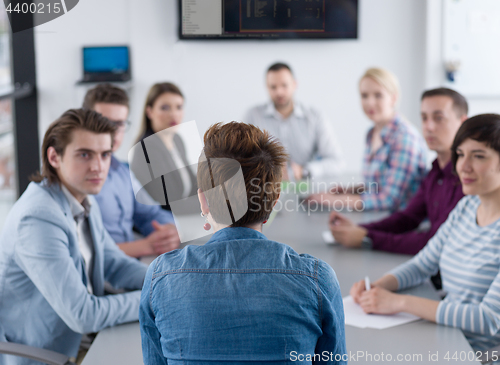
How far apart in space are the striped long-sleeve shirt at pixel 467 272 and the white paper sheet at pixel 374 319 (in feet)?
0.28

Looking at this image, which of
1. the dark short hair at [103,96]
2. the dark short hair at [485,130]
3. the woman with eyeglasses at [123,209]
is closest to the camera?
the dark short hair at [485,130]

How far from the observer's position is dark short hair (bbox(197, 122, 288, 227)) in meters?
0.83

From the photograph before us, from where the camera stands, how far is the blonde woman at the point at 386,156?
2293mm

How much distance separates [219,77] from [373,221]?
2.10 metres

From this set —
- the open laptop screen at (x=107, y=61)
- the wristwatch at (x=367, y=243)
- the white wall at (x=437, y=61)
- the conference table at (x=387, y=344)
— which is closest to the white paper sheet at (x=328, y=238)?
the wristwatch at (x=367, y=243)

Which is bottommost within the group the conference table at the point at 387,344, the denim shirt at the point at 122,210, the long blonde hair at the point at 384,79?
the conference table at the point at 387,344

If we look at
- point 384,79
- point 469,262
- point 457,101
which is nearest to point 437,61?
point 384,79

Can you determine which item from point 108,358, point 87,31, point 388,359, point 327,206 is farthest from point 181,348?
point 327,206

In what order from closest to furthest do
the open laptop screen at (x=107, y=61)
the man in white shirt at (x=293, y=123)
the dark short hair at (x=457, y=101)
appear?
the dark short hair at (x=457, y=101) < the open laptop screen at (x=107, y=61) < the man in white shirt at (x=293, y=123)

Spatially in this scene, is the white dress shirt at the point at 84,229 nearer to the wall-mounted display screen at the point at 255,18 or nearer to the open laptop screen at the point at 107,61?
the wall-mounted display screen at the point at 255,18

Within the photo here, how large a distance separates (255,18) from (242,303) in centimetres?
74

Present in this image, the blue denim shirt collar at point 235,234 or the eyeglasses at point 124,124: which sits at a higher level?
the eyeglasses at point 124,124

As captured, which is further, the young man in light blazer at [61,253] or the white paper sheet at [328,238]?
the white paper sheet at [328,238]

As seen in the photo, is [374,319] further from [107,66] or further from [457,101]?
[107,66]
